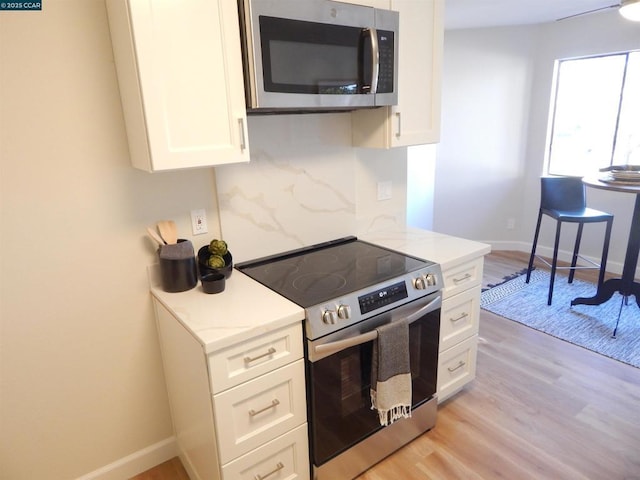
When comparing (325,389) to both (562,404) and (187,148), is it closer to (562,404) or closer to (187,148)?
(187,148)

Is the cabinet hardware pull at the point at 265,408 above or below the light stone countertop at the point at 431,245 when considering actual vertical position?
below

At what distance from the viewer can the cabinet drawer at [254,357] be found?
135 centimetres

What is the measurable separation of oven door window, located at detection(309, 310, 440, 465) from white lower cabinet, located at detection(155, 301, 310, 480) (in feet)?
0.17

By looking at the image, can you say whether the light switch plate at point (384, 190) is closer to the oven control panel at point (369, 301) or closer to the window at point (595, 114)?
the oven control panel at point (369, 301)

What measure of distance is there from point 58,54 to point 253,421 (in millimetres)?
1452

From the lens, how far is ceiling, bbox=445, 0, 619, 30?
121 inches

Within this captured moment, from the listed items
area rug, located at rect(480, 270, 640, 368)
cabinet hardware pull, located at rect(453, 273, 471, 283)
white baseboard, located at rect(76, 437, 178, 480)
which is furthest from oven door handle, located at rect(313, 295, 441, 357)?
area rug, located at rect(480, 270, 640, 368)

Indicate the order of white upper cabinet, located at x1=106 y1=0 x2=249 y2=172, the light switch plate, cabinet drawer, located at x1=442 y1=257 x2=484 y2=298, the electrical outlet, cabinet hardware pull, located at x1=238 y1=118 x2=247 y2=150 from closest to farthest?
white upper cabinet, located at x1=106 y1=0 x2=249 y2=172, cabinet hardware pull, located at x1=238 y1=118 x2=247 y2=150, the electrical outlet, cabinet drawer, located at x1=442 y1=257 x2=484 y2=298, the light switch plate

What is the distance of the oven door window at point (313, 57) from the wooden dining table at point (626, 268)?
6.55 ft

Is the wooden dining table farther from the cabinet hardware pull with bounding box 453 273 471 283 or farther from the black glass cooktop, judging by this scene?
the black glass cooktop

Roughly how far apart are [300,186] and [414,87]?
2.37 feet


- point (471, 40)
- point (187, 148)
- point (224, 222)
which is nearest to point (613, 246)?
point (471, 40)

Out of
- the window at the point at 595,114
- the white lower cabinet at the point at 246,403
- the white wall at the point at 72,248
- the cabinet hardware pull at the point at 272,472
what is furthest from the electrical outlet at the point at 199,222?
the window at the point at 595,114

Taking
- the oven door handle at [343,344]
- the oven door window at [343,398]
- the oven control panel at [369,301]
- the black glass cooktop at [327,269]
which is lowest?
the oven door window at [343,398]
